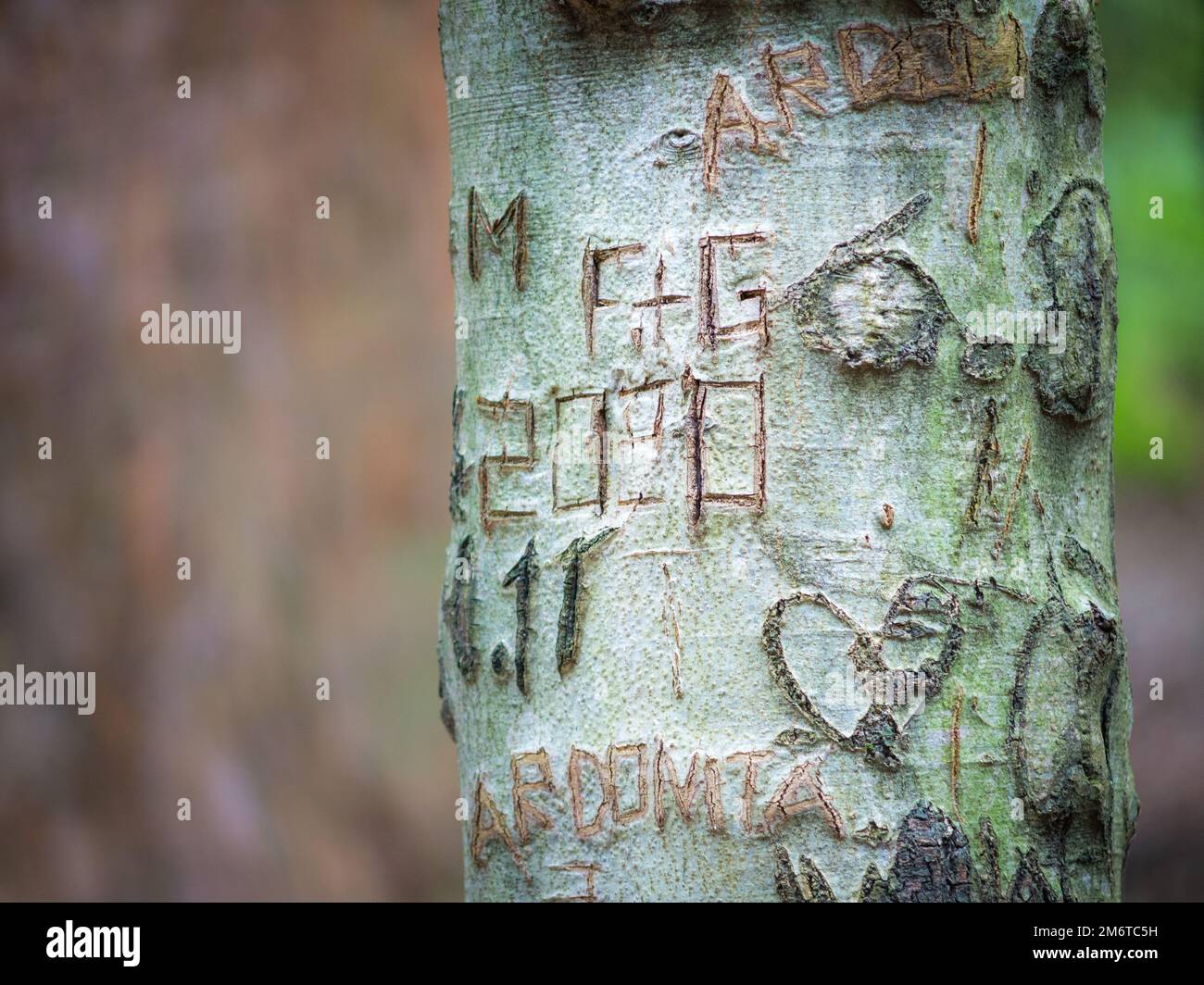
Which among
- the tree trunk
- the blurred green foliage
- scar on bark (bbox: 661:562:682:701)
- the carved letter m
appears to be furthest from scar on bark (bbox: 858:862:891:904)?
the blurred green foliage

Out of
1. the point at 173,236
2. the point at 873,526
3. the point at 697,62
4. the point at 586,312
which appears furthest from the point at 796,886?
the point at 173,236

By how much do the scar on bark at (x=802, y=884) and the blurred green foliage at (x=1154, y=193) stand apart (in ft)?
6.89

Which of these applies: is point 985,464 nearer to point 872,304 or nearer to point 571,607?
point 872,304

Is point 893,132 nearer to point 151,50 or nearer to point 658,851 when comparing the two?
point 658,851

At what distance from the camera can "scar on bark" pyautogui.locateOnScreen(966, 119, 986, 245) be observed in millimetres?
676

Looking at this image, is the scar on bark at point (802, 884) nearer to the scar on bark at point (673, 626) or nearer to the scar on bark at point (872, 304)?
the scar on bark at point (673, 626)

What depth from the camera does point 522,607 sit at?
0.71m

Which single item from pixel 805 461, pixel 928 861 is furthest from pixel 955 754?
pixel 805 461

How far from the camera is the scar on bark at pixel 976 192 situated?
2.22 feet

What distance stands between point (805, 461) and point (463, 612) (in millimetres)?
211

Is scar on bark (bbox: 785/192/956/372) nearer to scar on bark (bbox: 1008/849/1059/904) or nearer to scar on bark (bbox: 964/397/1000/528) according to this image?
scar on bark (bbox: 964/397/1000/528)

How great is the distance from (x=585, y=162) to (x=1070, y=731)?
382 mm

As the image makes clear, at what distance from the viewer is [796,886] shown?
647 mm

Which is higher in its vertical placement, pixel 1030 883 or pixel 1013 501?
pixel 1013 501
